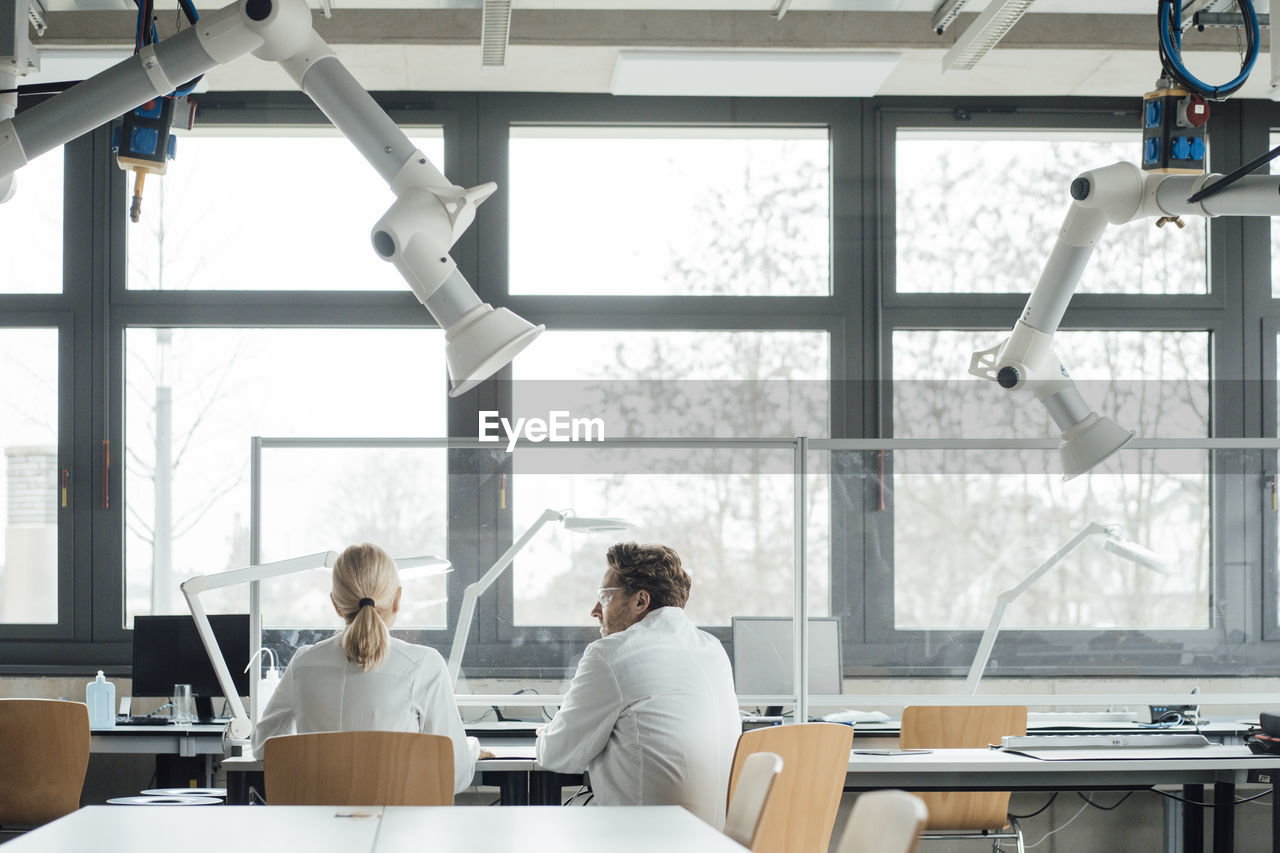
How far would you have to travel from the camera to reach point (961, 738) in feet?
11.6

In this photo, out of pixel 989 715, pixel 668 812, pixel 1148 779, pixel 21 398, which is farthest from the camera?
pixel 21 398

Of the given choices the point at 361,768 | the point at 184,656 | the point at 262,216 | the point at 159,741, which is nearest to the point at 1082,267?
the point at 361,768

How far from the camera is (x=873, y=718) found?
3.72 meters

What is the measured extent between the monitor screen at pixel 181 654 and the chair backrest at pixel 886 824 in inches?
129

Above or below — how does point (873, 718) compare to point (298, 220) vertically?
below

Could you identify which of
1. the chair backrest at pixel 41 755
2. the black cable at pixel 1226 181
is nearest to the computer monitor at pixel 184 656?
the chair backrest at pixel 41 755

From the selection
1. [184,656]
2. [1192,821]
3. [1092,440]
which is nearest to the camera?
[1092,440]

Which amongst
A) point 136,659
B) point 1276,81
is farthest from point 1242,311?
point 136,659

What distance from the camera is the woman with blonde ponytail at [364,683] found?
8.71 feet

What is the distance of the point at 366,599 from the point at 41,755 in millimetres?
1514

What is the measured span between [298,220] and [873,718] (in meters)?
3.03

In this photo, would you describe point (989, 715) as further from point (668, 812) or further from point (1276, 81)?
point (1276, 81)

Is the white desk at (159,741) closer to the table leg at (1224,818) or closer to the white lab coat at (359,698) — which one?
the white lab coat at (359,698)

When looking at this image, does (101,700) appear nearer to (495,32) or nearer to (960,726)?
(495,32)
